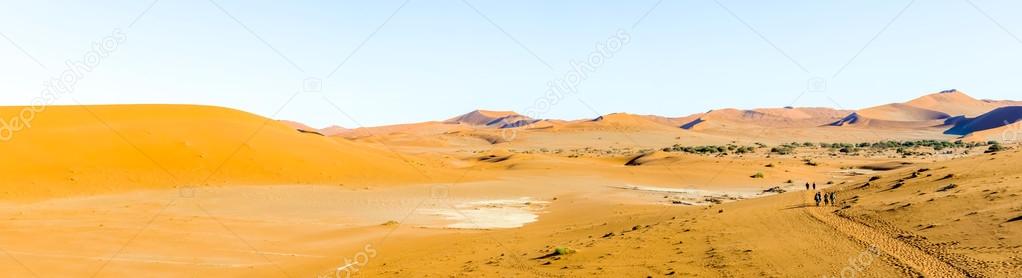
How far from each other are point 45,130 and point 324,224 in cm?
2353

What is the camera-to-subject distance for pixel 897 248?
11.9m

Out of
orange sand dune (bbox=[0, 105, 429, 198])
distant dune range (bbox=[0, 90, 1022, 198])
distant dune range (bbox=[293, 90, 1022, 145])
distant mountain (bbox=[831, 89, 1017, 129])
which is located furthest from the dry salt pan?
distant mountain (bbox=[831, 89, 1017, 129])

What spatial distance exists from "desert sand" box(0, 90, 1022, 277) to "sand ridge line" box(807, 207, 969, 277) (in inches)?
1.8

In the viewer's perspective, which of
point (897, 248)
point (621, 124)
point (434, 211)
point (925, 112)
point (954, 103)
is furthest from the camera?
point (954, 103)

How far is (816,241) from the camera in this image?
13.2m

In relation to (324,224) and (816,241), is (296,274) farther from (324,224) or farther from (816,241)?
(816,241)

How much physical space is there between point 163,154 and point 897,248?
35.0 m

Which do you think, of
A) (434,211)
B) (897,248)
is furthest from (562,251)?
(434,211)

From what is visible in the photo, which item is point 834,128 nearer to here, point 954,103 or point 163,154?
point 954,103

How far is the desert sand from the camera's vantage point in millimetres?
12461

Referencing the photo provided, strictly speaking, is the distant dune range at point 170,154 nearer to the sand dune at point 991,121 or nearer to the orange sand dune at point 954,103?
the sand dune at point 991,121

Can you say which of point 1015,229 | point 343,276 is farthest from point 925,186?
point 343,276

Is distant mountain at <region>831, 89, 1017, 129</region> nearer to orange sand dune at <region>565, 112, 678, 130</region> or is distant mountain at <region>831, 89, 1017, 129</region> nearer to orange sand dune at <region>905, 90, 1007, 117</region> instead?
orange sand dune at <region>905, 90, 1007, 117</region>

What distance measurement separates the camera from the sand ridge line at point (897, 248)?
1009 centimetres
